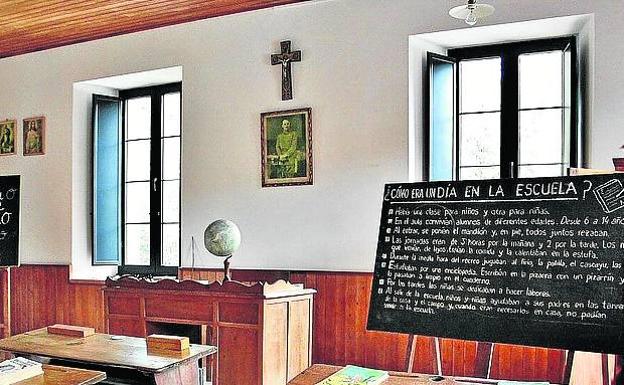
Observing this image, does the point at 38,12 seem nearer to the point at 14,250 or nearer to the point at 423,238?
the point at 14,250

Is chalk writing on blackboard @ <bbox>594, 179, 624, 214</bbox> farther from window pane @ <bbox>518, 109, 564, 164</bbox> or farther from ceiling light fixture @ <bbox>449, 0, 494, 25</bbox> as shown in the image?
window pane @ <bbox>518, 109, 564, 164</bbox>

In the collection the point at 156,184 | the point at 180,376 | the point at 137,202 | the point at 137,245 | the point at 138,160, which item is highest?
the point at 138,160

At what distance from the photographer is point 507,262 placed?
96.5 inches

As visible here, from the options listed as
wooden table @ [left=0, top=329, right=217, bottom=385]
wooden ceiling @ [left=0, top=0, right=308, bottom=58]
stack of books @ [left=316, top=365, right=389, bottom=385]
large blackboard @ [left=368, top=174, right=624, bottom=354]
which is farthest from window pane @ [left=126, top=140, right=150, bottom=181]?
stack of books @ [left=316, top=365, right=389, bottom=385]

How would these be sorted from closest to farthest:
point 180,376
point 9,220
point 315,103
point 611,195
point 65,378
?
point 611,195
point 65,378
point 180,376
point 315,103
point 9,220

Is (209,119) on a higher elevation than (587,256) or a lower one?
higher

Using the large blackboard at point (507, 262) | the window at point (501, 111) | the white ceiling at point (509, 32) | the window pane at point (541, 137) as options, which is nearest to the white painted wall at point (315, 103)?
the white ceiling at point (509, 32)

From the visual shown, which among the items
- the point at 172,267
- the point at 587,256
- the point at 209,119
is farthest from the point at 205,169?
the point at 587,256

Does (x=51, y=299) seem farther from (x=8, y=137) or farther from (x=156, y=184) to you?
(x=8, y=137)

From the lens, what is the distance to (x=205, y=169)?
18.9 ft

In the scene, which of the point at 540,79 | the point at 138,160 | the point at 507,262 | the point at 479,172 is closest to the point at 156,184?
the point at 138,160

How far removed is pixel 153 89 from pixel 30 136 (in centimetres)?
128

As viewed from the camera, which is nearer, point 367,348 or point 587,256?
point 587,256

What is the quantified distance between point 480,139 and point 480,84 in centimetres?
39
